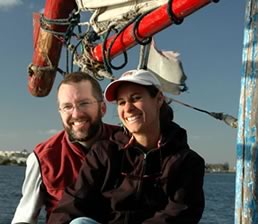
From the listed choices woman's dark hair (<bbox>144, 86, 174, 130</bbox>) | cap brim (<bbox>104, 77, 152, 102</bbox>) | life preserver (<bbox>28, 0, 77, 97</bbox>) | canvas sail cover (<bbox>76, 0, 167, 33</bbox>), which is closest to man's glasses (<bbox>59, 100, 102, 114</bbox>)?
cap brim (<bbox>104, 77, 152, 102</bbox>)

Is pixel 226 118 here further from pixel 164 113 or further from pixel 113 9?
pixel 113 9

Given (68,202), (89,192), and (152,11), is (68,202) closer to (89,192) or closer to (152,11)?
(89,192)

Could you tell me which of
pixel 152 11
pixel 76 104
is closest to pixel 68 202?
pixel 76 104

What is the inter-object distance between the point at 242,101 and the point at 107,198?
30.9 inches

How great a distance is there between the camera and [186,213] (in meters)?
2.79

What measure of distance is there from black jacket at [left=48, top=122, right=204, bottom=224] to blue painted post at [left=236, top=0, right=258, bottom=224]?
0.88 ft

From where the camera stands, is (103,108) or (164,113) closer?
(164,113)

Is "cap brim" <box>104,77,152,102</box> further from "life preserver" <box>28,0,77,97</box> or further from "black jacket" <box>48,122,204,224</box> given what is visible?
"life preserver" <box>28,0,77,97</box>

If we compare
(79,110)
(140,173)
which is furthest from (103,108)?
(140,173)

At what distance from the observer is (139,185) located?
2832mm

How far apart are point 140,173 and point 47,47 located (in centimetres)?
321

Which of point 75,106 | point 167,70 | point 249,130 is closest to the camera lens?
point 249,130

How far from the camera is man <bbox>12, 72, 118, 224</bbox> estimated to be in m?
3.12

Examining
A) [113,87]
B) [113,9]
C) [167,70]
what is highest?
[113,9]
